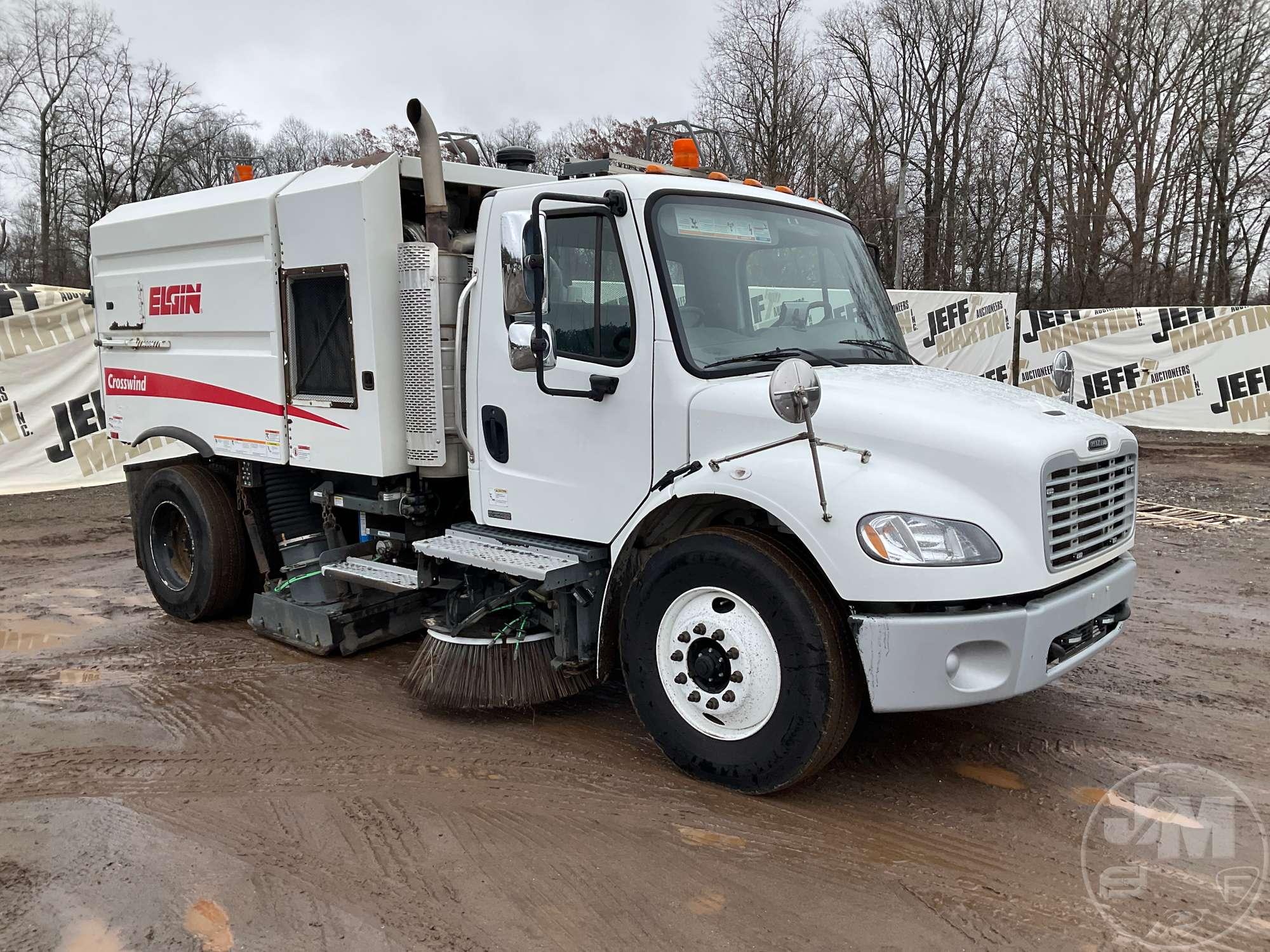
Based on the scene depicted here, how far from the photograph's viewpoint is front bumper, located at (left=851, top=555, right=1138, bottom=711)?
344cm

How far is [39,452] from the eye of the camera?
1230 cm

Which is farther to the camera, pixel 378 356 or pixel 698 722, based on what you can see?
pixel 378 356

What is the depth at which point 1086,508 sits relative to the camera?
3770 mm

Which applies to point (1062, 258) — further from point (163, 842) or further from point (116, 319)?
point (163, 842)

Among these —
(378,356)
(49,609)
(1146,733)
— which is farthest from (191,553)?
(1146,733)

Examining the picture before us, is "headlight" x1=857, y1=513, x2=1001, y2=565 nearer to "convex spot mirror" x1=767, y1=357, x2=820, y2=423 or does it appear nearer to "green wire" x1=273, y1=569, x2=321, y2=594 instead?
"convex spot mirror" x1=767, y1=357, x2=820, y2=423

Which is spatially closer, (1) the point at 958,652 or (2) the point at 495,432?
(1) the point at 958,652

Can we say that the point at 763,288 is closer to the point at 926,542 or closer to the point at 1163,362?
the point at 926,542

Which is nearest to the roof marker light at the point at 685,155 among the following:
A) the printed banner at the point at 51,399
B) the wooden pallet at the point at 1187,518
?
the wooden pallet at the point at 1187,518

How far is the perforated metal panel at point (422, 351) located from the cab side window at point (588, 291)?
35.9 inches

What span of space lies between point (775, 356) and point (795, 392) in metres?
0.81

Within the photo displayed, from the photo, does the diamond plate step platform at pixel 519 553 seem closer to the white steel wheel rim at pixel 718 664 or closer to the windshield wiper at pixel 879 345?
the white steel wheel rim at pixel 718 664

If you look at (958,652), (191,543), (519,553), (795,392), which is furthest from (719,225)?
(191,543)

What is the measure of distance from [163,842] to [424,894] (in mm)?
1175
